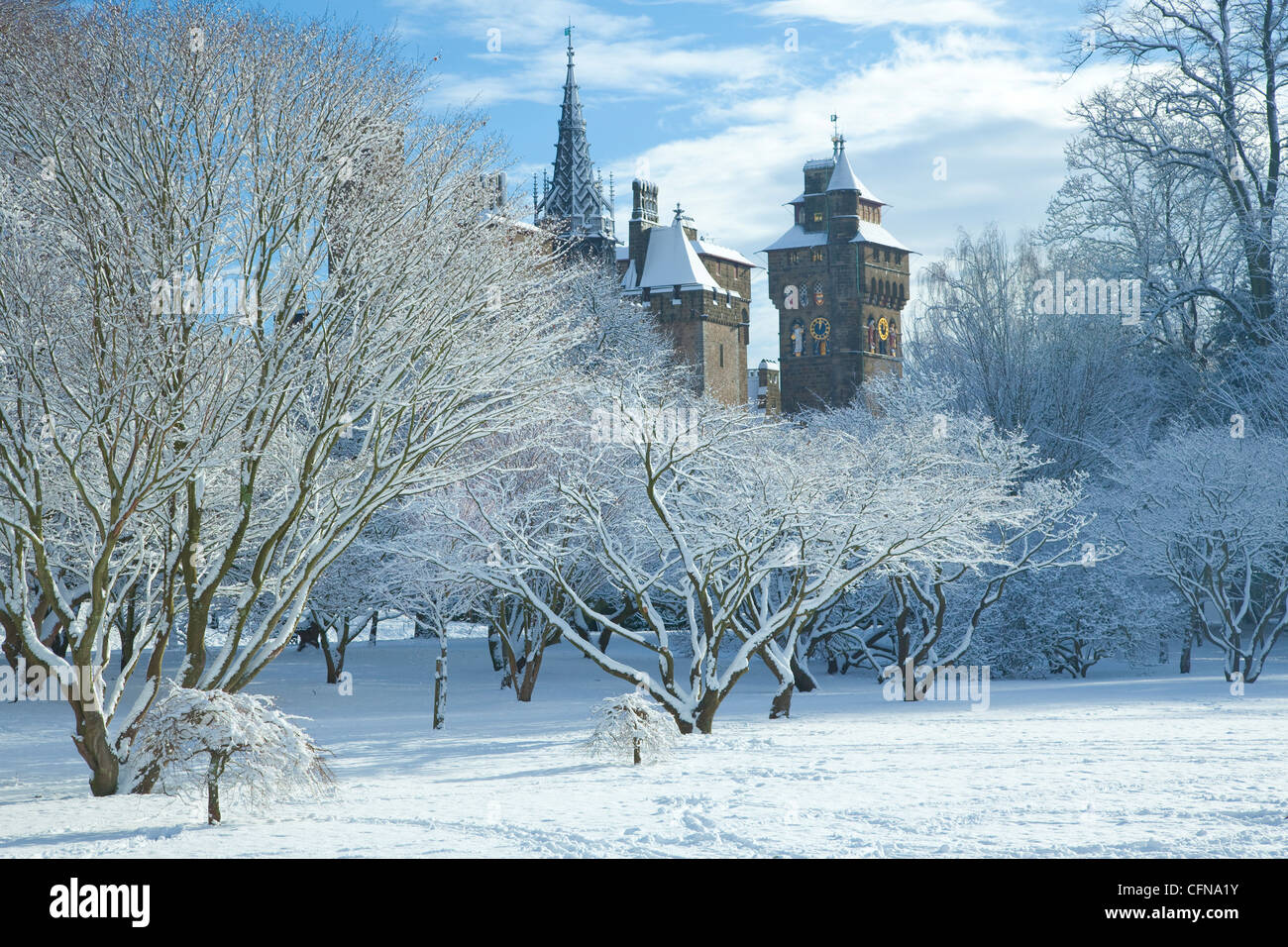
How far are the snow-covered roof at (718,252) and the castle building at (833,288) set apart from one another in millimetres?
2829

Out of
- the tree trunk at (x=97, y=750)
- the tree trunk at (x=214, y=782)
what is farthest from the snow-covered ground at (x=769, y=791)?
the tree trunk at (x=97, y=750)

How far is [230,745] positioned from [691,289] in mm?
60171

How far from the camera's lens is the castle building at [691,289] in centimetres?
6762

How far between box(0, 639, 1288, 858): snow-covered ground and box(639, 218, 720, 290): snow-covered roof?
48740 millimetres

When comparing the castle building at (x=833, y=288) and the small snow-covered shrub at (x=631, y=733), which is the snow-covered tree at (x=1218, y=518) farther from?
the castle building at (x=833, y=288)

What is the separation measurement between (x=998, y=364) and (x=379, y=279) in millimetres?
26593

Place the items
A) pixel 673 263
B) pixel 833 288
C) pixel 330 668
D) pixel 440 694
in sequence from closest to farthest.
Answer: pixel 440 694, pixel 330 668, pixel 673 263, pixel 833 288

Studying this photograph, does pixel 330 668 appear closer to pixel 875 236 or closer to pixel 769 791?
pixel 769 791

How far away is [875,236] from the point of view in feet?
253

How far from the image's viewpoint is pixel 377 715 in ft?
77.0

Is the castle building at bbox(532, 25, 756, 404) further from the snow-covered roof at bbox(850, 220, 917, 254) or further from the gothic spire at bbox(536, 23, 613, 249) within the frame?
the snow-covered roof at bbox(850, 220, 917, 254)

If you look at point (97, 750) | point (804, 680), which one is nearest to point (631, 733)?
point (97, 750)

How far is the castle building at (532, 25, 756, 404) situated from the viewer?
222 ft
